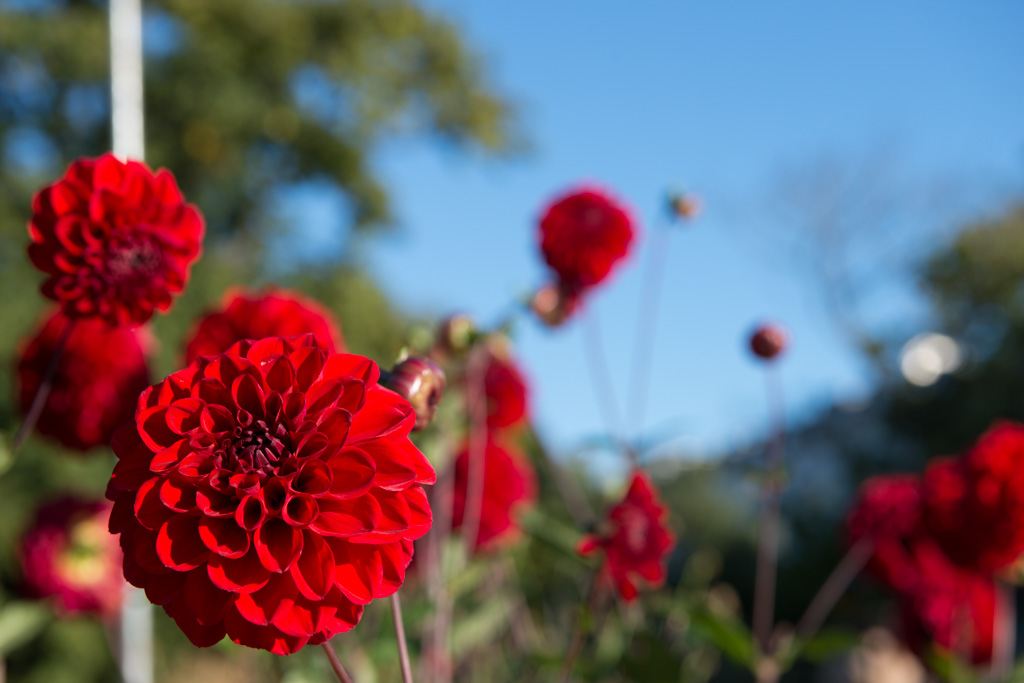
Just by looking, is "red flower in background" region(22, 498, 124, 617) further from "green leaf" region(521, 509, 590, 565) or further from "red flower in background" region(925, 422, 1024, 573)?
"red flower in background" region(925, 422, 1024, 573)

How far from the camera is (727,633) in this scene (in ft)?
3.73

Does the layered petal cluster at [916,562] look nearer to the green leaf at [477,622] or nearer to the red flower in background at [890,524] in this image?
the red flower in background at [890,524]

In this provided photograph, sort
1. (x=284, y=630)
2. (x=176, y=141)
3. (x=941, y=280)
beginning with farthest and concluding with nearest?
(x=941, y=280)
(x=176, y=141)
(x=284, y=630)

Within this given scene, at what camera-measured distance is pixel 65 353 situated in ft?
3.98

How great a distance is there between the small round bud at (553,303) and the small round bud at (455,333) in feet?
0.67

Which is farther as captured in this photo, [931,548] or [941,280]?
[941,280]

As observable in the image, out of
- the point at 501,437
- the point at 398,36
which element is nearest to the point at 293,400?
the point at 501,437

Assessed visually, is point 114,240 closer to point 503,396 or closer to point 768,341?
point 503,396

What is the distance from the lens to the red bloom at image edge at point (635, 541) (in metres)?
0.88

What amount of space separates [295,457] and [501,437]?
1.09 metres

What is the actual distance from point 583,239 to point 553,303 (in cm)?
12

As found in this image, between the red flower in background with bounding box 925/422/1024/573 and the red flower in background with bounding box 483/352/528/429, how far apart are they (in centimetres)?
71

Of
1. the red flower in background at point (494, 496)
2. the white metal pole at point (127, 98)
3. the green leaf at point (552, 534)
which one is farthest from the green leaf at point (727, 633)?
the white metal pole at point (127, 98)

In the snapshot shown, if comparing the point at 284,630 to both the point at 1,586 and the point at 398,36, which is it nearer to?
the point at 1,586
